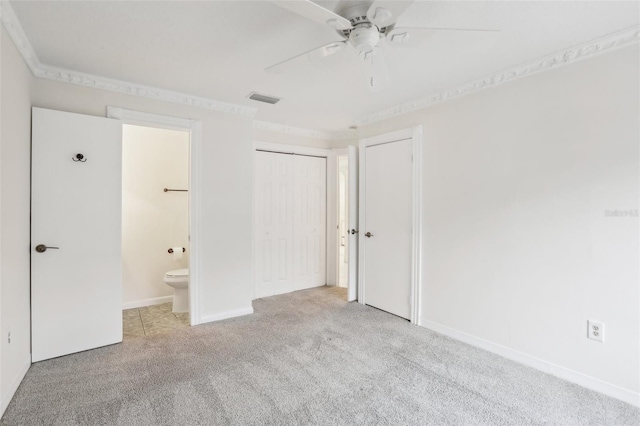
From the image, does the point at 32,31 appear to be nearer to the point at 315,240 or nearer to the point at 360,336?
the point at 360,336

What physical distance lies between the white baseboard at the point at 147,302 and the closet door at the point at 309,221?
166 cm

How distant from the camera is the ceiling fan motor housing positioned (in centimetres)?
161

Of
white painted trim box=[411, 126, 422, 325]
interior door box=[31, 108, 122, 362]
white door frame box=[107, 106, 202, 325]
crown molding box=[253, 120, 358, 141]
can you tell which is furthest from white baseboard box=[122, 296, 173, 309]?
white painted trim box=[411, 126, 422, 325]

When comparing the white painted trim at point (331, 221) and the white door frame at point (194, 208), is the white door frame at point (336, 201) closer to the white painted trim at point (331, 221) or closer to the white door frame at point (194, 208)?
the white painted trim at point (331, 221)

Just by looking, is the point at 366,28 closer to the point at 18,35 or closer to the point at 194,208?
the point at 18,35

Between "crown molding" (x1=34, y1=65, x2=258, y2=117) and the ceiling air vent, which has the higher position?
the ceiling air vent

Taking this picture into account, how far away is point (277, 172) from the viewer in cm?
435

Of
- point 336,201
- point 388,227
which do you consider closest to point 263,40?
point 388,227

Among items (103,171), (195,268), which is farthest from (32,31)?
(195,268)

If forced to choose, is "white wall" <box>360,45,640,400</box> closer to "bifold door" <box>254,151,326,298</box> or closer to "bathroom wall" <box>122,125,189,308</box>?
"bifold door" <box>254,151,326,298</box>

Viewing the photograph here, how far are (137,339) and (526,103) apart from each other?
12.5 ft

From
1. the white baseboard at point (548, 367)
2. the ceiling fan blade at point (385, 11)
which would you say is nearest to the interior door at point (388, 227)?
the white baseboard at point (548, 367)

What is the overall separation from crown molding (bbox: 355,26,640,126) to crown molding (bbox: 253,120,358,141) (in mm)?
1238

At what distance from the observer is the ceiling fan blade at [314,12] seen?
50.8 inches
